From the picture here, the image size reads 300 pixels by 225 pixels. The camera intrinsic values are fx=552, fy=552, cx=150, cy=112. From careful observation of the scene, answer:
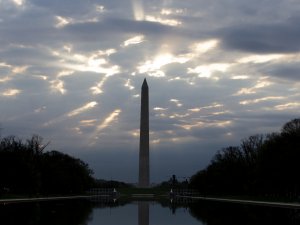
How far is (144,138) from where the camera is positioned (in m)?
74.1

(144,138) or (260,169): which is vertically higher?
(144,138)

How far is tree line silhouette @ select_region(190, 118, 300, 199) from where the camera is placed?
174ft

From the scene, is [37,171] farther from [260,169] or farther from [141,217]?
[141,217]

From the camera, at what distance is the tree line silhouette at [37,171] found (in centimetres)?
5728

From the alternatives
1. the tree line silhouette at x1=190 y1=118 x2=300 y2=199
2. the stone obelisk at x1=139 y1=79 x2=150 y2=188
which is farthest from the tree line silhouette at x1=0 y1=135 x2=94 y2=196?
the tree line silhouette at x1=190 y1=118 x2=300 y2=199

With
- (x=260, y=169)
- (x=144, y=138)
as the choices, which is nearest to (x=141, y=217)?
(x=260, y=169)

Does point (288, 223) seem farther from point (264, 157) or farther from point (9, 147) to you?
point (9, 147)

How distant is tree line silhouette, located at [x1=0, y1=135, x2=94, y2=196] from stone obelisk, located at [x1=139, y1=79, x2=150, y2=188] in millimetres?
10663

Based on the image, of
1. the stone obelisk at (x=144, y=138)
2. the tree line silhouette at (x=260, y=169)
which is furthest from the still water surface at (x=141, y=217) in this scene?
the stone obelisk at (x=144, y=138)

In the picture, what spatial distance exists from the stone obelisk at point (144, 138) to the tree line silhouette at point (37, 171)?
1066cm

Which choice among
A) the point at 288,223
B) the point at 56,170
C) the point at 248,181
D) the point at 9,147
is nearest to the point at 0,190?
the point at 9,147

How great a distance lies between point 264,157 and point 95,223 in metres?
39.3

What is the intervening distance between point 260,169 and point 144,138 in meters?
20.1

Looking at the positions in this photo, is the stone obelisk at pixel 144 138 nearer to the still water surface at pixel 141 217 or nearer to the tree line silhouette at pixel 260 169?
the tree line silhouette at pixel 260 169
